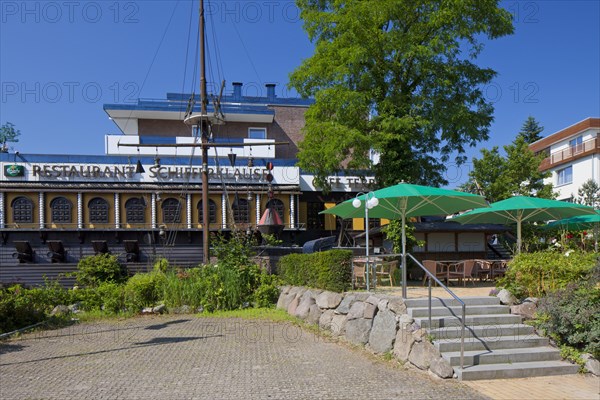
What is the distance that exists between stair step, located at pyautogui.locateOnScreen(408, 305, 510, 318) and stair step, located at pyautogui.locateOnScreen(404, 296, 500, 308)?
0.16 metres

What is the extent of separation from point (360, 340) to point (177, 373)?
3.42 meters

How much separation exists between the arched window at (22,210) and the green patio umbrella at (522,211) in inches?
766

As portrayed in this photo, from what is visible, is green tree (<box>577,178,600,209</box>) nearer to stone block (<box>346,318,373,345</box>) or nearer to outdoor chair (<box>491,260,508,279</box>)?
outdoor chair (<box>491,260,508,279</box>)

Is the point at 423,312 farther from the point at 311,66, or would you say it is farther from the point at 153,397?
the point at 311,66

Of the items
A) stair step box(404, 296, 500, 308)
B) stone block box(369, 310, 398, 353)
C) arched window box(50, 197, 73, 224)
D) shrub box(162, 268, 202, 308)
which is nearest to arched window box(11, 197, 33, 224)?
arched window box(50, 197, 73, 224)

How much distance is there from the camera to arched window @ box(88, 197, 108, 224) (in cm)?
2427

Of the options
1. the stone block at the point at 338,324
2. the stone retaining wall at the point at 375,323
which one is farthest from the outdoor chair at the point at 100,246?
the stone block at the point at 338,324

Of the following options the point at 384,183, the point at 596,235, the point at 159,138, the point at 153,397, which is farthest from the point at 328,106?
the point at 159,138

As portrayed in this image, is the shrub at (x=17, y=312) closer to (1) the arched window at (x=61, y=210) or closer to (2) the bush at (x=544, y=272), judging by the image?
(2) the bush at (x=544, y=272)

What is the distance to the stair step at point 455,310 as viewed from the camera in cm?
848

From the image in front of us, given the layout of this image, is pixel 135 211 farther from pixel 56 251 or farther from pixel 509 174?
pixel 509 174

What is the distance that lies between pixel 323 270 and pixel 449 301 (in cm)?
324

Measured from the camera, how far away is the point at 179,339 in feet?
33.8

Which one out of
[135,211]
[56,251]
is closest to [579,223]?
[135,211]
